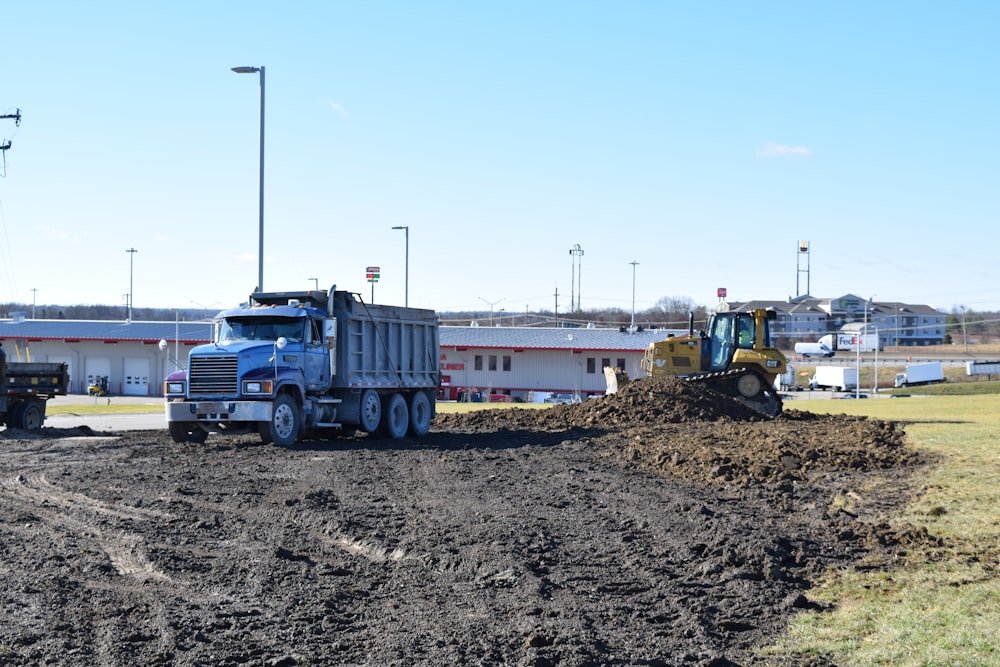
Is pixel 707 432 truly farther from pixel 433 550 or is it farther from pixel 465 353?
pixel 465 353

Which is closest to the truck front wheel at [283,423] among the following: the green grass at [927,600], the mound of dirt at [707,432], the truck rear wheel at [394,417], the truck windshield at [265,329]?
the truck windshield at [265,329]

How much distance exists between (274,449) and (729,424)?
10136 millimetres

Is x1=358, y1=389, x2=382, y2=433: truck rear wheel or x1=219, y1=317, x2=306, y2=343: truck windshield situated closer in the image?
x1=219, y1=317, x2=306, y2=343: truck windshield

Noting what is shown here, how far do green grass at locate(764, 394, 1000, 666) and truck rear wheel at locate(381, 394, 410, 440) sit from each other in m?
Result: 13.0

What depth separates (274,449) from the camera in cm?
2020

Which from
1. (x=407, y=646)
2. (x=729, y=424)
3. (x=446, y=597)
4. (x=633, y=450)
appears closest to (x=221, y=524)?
(x=446, y=597)

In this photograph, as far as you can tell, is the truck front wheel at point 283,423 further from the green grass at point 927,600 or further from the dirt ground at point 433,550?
the green grass at point 927,600

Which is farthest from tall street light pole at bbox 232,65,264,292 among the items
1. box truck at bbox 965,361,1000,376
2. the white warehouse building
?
box truck at bbox 965,361,1000,376

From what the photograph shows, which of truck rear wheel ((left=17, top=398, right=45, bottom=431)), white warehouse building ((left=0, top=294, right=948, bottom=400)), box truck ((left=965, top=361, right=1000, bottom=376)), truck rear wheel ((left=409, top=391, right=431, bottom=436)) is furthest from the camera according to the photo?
box truck ((left=965, top=361, right=1000, bottom=376))

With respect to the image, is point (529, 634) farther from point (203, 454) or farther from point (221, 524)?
point (203, 454)

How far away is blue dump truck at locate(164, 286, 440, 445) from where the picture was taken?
67.7 ft

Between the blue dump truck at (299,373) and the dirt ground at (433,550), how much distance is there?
47.2 inches

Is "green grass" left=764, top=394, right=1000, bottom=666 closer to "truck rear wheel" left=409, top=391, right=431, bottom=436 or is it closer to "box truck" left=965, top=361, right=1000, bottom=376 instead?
"truck rear wheel" left=409, top=391, right=431, bottom=436

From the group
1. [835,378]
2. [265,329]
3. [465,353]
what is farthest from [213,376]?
[835,378]
